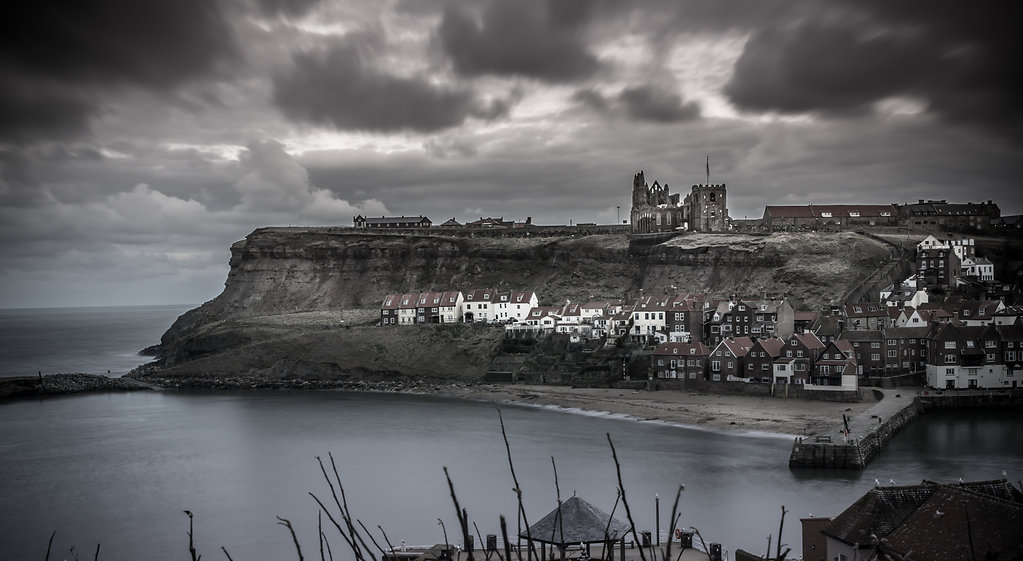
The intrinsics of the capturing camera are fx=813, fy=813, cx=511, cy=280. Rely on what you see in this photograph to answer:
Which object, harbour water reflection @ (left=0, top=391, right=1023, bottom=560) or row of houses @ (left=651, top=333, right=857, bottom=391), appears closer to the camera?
harbour water reflection @ (left=0, top=391, right=1023, bottom=560)

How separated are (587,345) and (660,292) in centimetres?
1570

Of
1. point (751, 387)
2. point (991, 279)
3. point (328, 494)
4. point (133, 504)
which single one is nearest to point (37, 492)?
point (133, 504)

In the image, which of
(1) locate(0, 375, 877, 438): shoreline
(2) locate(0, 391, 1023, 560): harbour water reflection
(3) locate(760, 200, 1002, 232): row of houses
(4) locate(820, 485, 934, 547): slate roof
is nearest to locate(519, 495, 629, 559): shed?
(4) locate(820, 485, 934, 547): slate roof

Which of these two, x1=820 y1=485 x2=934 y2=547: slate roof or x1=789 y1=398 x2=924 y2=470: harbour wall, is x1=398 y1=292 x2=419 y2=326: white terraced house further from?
x1=820 y1=485 x2=934 y2=547: slate roof

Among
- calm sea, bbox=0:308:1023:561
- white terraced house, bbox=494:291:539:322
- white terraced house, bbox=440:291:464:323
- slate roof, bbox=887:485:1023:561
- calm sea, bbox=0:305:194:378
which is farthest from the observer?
calm sea, bbox=0:305:194:378

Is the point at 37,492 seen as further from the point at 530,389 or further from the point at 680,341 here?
the point at 680,341

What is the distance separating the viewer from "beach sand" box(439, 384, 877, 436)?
39875mm

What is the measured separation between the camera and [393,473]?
33688 millimetres

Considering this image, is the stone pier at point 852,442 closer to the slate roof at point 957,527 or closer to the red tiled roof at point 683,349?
the red tiled roof at point 683,349

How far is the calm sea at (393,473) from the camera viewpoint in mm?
25703

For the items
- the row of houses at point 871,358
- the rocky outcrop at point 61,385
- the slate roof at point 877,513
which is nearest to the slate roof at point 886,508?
the slate roof at point 877,513

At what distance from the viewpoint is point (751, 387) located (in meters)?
48.3

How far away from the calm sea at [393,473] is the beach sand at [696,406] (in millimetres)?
2157

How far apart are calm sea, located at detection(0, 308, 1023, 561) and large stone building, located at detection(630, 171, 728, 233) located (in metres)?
39.9
